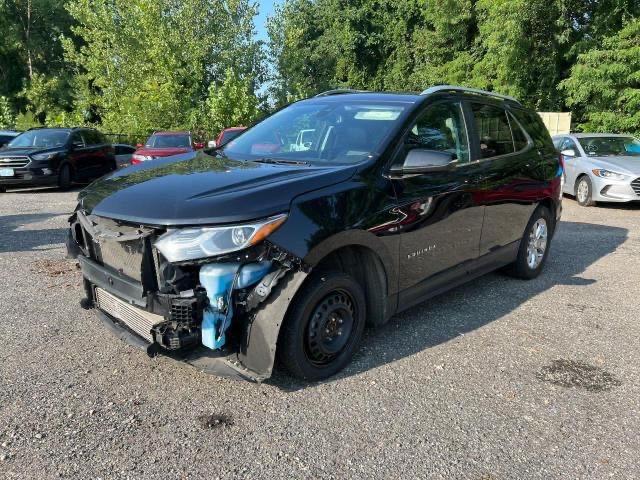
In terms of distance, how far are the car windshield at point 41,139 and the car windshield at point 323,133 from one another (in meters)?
10.4

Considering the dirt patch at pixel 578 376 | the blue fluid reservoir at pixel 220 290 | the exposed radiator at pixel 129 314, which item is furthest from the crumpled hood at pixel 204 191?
the dirt patch at pixel 578 376

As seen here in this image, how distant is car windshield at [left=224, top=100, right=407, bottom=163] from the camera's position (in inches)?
152

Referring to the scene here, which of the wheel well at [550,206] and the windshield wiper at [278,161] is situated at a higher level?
the windshield wiper at [278,161]

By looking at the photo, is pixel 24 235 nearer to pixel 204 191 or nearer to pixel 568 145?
pixel 204 191

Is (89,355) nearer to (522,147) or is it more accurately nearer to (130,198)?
(130,198)

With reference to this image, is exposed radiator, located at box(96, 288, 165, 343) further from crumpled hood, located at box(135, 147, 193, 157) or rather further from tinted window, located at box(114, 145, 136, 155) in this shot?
tinted window, located at box(114, 145, 136, 155)

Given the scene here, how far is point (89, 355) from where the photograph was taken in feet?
12.4

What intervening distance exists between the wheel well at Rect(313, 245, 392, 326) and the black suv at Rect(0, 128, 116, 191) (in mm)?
10984

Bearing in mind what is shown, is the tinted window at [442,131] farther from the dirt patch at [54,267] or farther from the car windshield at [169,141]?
the car windshield at [169,141]

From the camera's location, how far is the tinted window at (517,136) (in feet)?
17.5

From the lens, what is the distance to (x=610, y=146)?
12.1 metres

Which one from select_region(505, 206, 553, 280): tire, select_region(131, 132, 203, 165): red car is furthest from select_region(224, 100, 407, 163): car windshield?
select_region(131, 132, 203, 165): red car

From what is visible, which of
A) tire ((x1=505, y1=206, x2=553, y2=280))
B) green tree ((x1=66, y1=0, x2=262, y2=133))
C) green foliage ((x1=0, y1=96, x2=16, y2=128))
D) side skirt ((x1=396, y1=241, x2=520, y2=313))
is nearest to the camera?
side skirt ((x1=396, y1=241, x2=520, y2=313))

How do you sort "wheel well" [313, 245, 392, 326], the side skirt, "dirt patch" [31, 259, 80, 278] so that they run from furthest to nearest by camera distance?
1. "dirt patch" [31, 259, 80, 278]
2. the side skirt
3. "wheel well" [313, 245, 392, 326]
